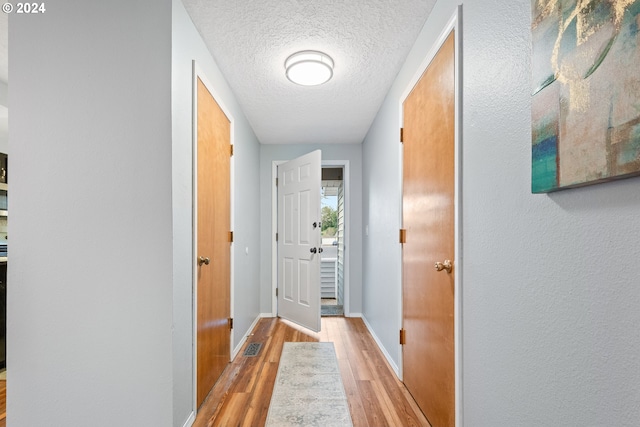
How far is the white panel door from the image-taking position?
134 inches

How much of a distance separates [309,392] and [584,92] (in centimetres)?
214

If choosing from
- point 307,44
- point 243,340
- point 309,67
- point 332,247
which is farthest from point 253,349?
point 332,247

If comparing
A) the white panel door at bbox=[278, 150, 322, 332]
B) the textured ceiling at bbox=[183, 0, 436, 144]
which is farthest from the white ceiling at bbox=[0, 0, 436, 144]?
the white panel door at bbox=[278, 150, 322, 332]

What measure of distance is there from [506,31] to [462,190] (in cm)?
63

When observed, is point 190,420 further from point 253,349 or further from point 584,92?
point 584,92

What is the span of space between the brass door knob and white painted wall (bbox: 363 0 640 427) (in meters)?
0.12

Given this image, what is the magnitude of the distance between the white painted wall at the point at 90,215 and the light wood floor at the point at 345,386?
0.53 m

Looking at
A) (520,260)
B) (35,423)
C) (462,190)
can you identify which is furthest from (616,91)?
(35,423)

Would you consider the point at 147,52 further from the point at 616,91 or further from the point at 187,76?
the point at 616,91

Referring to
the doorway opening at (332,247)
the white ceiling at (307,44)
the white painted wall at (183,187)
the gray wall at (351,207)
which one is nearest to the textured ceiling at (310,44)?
the white ceiling at (307,44)

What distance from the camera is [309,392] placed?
2059 mm

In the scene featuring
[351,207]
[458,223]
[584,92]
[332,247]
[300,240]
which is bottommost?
[332,247]

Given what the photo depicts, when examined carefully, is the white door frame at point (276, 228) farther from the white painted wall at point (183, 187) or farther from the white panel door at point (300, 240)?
the white painted wall at point (183, 187)

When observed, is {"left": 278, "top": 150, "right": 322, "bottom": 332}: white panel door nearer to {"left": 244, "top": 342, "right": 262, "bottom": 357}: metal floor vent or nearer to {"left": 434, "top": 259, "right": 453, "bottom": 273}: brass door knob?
{"left": 244, "top": 342, "right": 262, "bottom": 357}: metal floor vent
